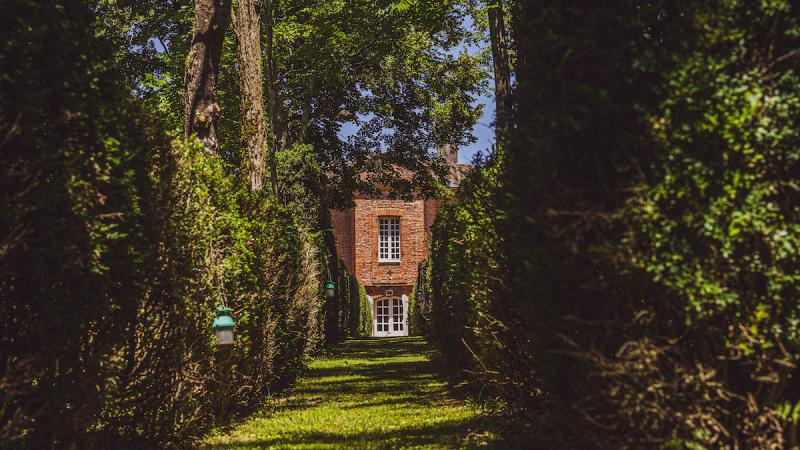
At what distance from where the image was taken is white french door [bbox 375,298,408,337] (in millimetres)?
46125

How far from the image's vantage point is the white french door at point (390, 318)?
46.1 m

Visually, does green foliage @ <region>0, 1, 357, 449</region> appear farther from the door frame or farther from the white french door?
the white french door

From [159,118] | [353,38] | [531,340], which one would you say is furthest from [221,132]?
[531,340]

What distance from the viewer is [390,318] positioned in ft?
151

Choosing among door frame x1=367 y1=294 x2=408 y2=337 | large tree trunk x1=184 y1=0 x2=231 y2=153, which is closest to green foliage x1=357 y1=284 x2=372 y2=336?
door frame x1=367 y1=294 x2=408 y2=337

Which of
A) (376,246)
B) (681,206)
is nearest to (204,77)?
(681,206)

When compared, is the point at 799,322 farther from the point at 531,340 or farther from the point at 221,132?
the point at 221,132

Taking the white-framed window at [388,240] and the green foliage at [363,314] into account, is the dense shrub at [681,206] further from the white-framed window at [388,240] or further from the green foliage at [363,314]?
the white-framed window at [388,240]

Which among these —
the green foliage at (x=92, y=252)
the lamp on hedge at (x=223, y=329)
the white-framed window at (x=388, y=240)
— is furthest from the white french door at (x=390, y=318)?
the lamp on hedge at (x=223, y=329)

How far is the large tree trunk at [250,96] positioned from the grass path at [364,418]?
4.04 meters

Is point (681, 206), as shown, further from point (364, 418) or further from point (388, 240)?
point (388, 240)

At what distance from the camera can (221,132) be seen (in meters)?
25.6

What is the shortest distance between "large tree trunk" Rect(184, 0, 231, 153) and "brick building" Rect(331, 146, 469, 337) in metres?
35.1

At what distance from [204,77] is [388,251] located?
35.9 metres
